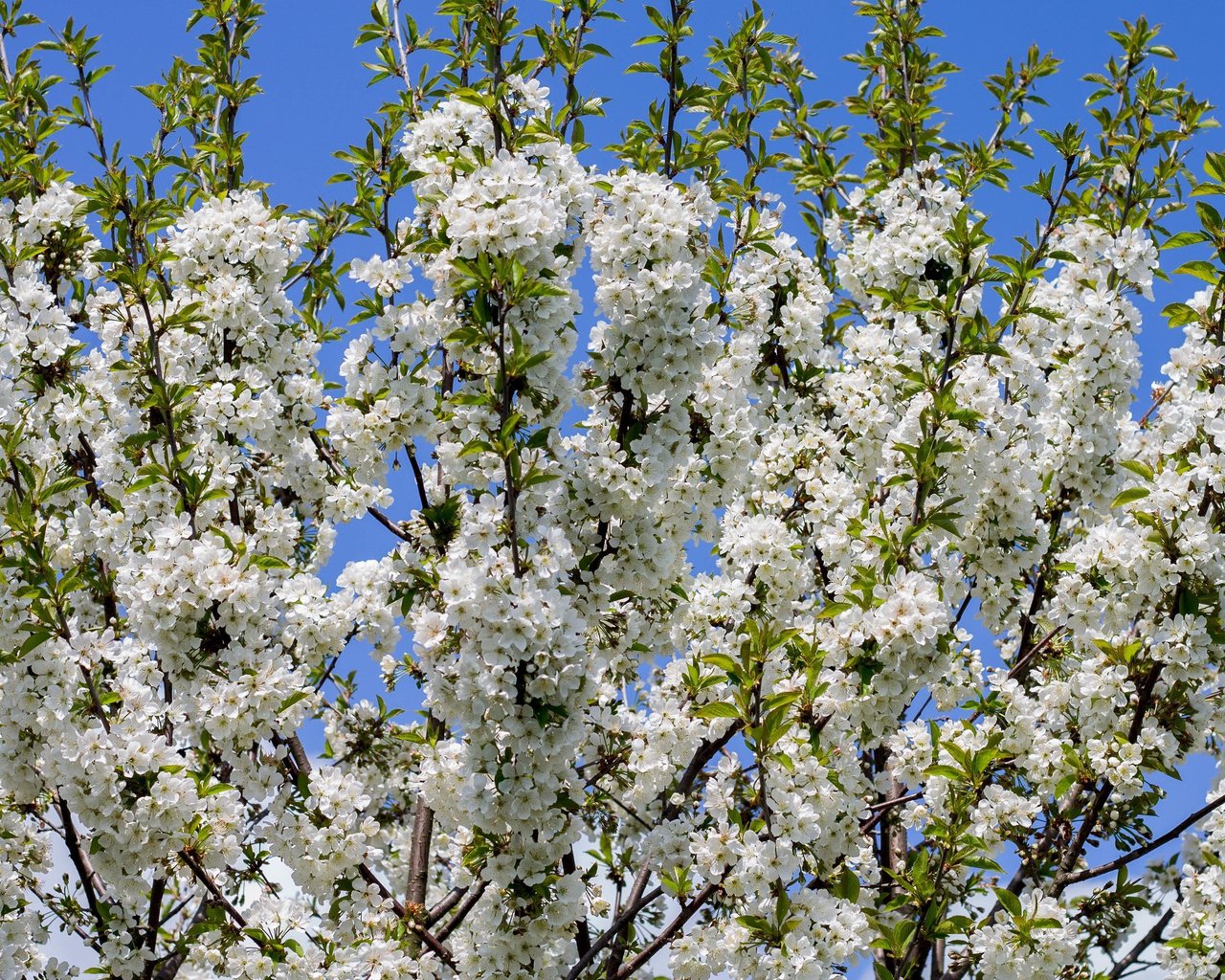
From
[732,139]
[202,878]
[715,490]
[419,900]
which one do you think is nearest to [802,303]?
[732,139]

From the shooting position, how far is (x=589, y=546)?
17.1 feet

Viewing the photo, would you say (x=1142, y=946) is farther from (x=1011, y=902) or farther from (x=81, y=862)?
(x=81, y=862)

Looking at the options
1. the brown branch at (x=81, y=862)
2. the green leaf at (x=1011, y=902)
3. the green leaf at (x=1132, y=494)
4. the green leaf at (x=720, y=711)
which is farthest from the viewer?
the brown branch at (x=81, y=862)

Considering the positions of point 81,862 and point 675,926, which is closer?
point 675,926

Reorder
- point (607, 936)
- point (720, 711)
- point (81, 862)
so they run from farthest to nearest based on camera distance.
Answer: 1. point (81, 862)
2. point (607, 936)
3. point (720, 711)

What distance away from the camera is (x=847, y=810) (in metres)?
5.88

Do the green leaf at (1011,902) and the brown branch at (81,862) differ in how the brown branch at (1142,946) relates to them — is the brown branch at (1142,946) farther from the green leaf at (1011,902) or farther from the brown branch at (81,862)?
the brown branch at (81,862)

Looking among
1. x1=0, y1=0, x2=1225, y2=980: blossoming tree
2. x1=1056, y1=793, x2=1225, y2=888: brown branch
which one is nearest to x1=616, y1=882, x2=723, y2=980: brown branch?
x1=0, y1=0, x2=1225, y2=980: blossoming tree

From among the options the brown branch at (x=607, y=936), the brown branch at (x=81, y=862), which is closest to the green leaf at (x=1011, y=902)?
the brown branch at (x=607, y=936)

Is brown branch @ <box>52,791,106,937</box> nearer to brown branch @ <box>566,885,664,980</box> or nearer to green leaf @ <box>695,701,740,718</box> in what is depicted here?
brown branch @ <box>566,885,664,980</box>

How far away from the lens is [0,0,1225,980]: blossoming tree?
507 cm

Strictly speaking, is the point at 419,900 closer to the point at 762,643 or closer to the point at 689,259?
the point at 762,643

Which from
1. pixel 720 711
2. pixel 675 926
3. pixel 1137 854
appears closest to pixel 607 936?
pixel 675 926

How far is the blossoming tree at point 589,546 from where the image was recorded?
5.07 meters
